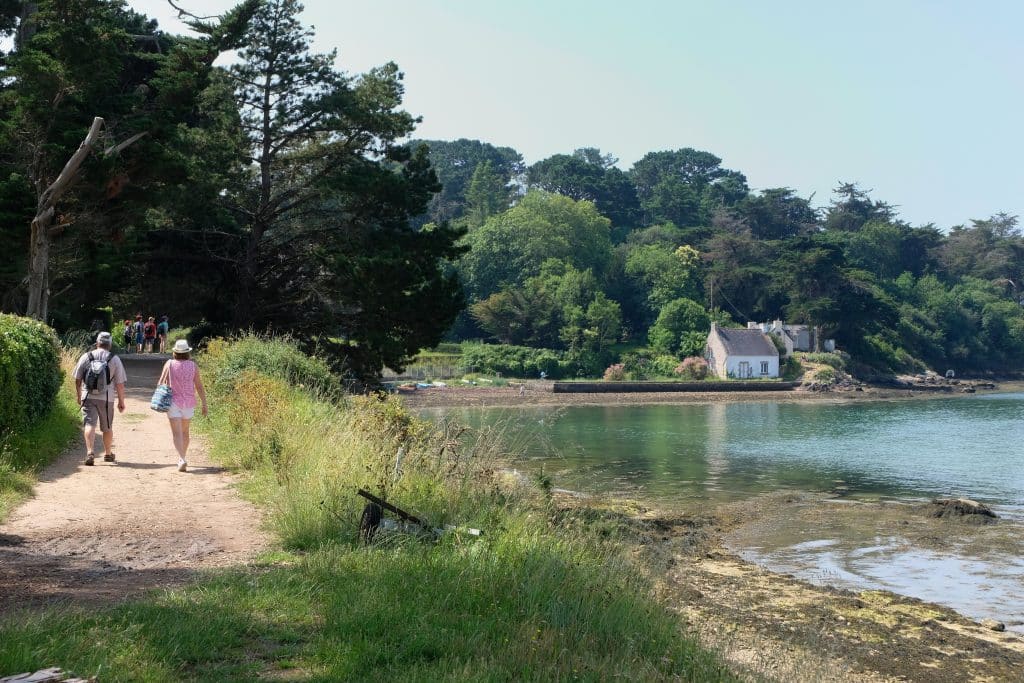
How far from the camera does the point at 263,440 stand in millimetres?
13477

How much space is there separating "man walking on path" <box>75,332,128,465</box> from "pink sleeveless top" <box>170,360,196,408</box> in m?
0.71

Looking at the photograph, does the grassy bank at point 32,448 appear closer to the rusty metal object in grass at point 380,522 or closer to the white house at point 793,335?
the rusty metal object in grass at point 380,522

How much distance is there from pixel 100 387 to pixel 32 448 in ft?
3.87

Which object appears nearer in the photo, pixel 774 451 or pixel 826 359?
pixel 774 451

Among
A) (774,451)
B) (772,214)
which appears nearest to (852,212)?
(772,214)

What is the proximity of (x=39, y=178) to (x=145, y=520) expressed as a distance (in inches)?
659

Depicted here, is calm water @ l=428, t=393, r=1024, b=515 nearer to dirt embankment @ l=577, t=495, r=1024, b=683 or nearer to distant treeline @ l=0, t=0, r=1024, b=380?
dirt embankment @ l=577, t=495, r=1024, b=683

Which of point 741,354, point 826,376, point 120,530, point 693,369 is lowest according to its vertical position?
point 826,376

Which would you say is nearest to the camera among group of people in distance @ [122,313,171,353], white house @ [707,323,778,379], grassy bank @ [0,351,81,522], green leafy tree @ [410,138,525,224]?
grassy bank @ [0,351,81,522]

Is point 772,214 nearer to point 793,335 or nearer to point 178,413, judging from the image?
point 793,335

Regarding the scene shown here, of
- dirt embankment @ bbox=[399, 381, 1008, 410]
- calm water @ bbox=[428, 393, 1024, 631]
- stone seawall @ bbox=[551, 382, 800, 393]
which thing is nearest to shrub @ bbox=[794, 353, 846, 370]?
dirt embankment @ bbox=[399, 381, 1008, 410]

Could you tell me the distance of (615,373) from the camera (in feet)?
281

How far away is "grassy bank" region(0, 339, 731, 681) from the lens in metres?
5.61

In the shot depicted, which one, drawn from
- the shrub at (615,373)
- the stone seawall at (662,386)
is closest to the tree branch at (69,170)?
the stone seawall at (662,386)
